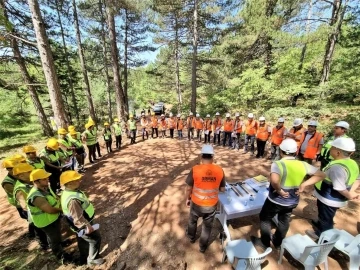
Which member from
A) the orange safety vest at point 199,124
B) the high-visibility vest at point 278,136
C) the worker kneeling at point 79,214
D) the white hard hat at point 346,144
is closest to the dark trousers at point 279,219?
the white hard hat at point 346,144

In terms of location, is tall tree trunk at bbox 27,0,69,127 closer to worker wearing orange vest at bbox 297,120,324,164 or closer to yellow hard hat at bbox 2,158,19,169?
yellow hard hat at bbox 2,158,19,169

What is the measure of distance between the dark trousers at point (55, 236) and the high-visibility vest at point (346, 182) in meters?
4.58

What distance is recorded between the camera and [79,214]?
293cm

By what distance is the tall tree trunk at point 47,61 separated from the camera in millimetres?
5543

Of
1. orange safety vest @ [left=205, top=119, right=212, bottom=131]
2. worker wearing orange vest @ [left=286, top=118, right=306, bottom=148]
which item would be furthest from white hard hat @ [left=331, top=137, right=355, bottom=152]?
orange safety vest @ [left=205, top=119, right=212, bottom=131]

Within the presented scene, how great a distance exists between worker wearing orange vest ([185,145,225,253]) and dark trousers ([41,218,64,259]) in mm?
2405

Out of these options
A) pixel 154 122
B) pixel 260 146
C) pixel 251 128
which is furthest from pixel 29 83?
pixel 260 146

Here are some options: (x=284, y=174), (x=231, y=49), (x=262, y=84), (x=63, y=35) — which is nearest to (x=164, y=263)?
(x=284, y=174)

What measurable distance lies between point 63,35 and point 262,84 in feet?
54.4

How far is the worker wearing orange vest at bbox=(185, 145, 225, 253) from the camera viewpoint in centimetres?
299

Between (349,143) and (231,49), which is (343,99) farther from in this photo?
(349,143)

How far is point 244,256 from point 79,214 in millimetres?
2492

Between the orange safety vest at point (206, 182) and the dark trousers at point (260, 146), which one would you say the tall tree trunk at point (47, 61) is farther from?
the dark trousers at point (260, 146)

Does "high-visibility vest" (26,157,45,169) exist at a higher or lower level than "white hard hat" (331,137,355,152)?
lower
